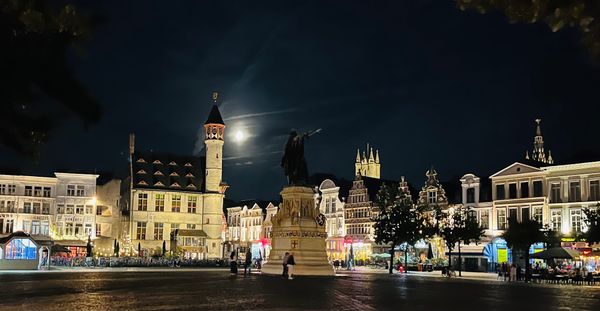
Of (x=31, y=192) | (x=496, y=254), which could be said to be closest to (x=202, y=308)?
(x=496, y=254)

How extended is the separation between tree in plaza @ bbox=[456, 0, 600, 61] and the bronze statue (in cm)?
3233

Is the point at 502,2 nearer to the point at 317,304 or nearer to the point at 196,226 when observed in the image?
the point at 317,304

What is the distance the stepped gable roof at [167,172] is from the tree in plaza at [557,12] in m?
84.5

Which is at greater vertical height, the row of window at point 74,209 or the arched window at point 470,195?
the arched window at point 470,195

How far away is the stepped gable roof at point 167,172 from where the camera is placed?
8762cm

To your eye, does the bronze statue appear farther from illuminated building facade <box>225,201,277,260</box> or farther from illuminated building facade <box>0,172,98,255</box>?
illuminated building facade <box>225,201,277,260</box>

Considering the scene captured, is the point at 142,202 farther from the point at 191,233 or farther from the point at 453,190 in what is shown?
the point at 453,190

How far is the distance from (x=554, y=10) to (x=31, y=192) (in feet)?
273

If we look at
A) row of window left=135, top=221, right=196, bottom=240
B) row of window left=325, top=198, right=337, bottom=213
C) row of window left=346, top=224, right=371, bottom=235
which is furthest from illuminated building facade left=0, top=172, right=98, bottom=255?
row of window left=346, top=224, right=371, bottom=235

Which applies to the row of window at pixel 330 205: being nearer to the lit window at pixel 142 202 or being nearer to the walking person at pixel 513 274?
the lit window at pixel 142 202

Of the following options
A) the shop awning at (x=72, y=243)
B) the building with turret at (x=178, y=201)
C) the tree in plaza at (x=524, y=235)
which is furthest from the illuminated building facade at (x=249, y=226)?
the tree in plaza at (x=524, y=235)

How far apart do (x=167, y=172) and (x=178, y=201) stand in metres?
4.33

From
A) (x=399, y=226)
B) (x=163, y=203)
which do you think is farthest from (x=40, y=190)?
(x=399, y=226)

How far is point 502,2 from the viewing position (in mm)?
4785
